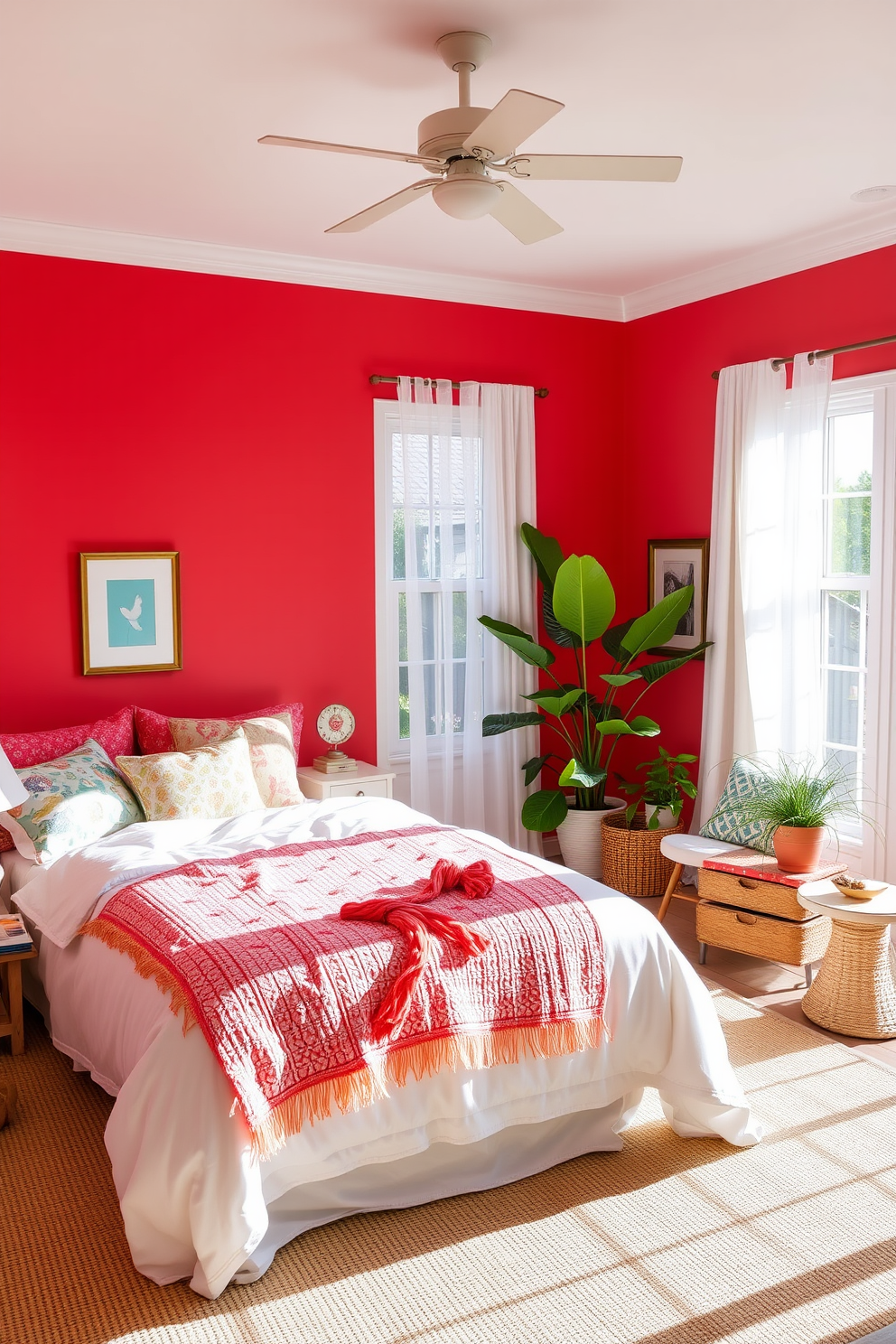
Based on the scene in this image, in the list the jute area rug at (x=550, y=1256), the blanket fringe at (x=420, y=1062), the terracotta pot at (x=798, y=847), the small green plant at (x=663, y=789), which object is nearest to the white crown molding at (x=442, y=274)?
the small green plant at (x=663, y=789)

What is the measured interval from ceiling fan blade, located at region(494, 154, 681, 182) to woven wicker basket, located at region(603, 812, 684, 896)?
3156 mm

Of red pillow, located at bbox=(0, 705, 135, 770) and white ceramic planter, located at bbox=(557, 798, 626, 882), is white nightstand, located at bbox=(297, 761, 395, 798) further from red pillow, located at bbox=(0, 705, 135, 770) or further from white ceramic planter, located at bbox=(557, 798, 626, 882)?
white ceramic planter, located at bbox=(557, 798, 626, 882)

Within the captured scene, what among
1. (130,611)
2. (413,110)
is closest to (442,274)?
(413,110)

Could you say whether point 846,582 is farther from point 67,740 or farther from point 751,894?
point 67,740

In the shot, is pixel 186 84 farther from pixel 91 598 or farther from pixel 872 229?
pixel 872 229

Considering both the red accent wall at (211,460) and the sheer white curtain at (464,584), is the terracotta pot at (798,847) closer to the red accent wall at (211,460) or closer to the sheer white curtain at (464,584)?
the sheer white curtain at (464,584)

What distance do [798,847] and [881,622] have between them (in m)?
1.10

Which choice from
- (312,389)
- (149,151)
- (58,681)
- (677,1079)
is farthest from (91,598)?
(677,1079)

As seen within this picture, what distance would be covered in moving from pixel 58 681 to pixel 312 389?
1.73 m

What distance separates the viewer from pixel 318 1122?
2.57 m

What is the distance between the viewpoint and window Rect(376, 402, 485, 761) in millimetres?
5301

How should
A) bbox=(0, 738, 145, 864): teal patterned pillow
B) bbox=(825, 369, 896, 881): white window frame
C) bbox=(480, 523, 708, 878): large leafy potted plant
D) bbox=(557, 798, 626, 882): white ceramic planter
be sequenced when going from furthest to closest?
bbox=(557, 798, 626, 882): white ceramic planter → bbox=(480, 523, 708, 878): large leafy potted plant → bbox=(825, 369, 896, 881): white window frame → bbox=(0, 738, 145, 864): teal patterned pillow

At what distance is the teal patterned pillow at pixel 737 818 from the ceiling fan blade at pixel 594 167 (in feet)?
8.64

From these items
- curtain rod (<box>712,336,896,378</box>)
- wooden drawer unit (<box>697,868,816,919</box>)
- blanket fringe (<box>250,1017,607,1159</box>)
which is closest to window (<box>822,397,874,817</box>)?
curtain rod (<box>712,336,896,378</box>)
